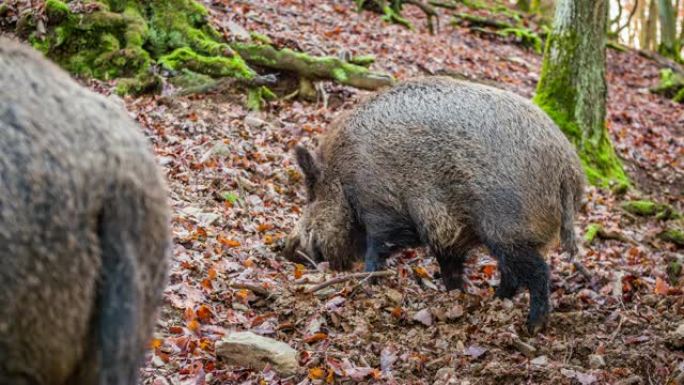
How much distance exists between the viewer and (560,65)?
9945 mm

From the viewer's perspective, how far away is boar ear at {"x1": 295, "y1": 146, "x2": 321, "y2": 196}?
6.59 meters

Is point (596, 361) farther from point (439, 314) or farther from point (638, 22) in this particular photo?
point (638, 22)

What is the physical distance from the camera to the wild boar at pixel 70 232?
7.02 ft

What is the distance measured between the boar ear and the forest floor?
0.66 meters

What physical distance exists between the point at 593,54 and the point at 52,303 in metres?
8.95

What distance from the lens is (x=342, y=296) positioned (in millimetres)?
5660

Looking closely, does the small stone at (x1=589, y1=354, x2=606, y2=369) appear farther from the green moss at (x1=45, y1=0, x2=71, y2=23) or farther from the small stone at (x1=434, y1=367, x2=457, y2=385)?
the green moss at (x1=45, y1=0, x2=71, y2=23)

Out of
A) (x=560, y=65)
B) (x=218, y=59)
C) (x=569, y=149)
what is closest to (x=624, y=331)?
(x=569, y=149)

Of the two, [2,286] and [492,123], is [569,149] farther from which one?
[2,286]

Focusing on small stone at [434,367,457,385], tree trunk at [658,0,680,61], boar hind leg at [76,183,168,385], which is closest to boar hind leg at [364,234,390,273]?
small stone at [434,367,457,385]

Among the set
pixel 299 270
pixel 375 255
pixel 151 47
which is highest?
pixel 151 47

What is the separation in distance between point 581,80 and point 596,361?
598 cm

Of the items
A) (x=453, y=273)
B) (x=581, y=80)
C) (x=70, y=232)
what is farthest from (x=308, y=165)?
(x=581, y=80)

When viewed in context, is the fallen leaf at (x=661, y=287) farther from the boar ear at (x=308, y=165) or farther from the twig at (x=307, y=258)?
the boar ear at (x=308, y=165)
